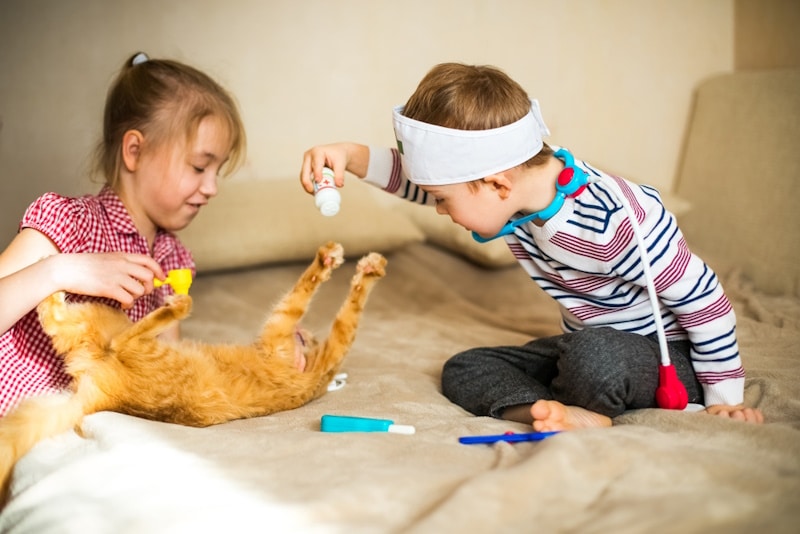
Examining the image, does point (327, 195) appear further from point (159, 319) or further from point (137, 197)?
point (137, 197)

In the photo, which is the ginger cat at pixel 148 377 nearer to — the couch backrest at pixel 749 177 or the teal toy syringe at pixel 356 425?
the teal toy syringe at pixel 356 425

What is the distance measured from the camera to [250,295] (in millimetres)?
1922

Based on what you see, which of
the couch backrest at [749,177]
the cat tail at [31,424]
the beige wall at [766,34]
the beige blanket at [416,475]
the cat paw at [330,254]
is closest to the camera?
the beige blanket at [416,475]

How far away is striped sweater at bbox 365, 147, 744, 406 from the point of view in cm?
113

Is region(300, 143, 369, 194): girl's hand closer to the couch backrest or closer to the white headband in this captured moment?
the white headband

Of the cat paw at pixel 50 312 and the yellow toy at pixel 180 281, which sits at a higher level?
the yellow toy at pixel 180 281

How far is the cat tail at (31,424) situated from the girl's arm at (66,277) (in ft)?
0.48

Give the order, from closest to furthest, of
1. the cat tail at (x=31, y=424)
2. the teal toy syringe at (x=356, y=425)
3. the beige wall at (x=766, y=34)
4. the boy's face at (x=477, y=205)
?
the cat tail at (x=31, y=424), the teal toy syringe at (x=356, y=425), the boy's face at (x=477, y=205), the beige wall at (x=766, y=34)

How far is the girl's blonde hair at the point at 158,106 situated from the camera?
1.41 metres

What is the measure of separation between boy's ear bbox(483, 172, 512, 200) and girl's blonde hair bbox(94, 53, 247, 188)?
58 cm

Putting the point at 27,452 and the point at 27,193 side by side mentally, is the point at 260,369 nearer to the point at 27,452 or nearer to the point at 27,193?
the point at 27,452

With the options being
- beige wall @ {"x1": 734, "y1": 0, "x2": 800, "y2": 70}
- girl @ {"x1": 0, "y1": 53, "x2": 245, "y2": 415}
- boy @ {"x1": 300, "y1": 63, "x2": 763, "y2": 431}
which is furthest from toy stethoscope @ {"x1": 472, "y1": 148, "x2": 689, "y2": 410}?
beige wall @ {"x1": 734, "y1": 0, "x2": 800, "y2": 70}

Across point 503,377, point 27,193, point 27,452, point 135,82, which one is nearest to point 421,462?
point 503,377

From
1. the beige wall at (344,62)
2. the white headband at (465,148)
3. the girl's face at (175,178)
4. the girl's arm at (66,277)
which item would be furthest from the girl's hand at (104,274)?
the beige wall at (344,62)
